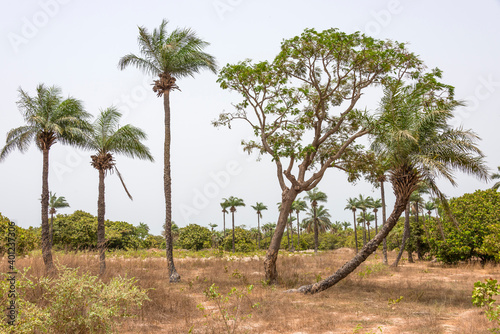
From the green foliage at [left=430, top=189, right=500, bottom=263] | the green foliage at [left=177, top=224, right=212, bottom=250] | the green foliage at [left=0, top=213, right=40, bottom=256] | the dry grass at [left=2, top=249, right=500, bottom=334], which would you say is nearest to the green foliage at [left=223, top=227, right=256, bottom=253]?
the green foliage at [left=177, top=224, right=212, bottom=250]

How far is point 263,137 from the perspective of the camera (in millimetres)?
18344

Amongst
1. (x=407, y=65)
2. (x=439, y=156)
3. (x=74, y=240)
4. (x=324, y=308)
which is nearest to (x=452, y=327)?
(x=324, y=308)

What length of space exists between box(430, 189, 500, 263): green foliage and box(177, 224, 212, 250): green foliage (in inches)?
1336

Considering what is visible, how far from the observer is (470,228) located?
27.3 m

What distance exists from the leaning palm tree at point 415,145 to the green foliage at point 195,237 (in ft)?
135

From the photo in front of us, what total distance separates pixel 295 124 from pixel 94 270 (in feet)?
38.0

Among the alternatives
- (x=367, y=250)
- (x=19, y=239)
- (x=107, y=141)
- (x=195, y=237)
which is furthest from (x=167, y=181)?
(x=195, y=237)

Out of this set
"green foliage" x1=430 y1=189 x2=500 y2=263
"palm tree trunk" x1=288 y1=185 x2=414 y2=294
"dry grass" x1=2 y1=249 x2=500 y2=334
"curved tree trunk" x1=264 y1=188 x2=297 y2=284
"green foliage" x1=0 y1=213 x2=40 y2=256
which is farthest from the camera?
"green foliage" x1=430 y1=189 x2=500 y2=263

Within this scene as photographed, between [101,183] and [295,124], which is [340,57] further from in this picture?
[101,183]

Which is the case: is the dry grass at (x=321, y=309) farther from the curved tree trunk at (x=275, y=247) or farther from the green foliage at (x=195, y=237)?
the green foliage at (x=195, y=237)

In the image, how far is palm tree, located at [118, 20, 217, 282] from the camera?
64.0 feet

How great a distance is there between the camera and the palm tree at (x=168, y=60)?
19500 mm

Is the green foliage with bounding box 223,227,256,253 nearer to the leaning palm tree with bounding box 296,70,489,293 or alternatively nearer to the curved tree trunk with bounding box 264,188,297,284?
the curved tree trunk with bounding box 264,188,297,284

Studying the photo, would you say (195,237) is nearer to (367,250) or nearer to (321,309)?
(367,250)
